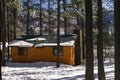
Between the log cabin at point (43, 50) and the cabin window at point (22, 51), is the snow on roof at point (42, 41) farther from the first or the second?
the cabin window at point (22, 51)

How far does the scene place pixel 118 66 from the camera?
37.7ft

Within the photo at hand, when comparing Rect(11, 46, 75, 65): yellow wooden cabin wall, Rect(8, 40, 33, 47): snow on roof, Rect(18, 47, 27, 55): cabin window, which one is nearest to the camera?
Rect(11, 46, 75, 65): yellow wooden cabin wall

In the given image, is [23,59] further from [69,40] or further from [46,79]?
[46,79]

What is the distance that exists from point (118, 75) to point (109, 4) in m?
14.2

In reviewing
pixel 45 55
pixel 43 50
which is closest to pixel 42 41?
A: pixel 43 50

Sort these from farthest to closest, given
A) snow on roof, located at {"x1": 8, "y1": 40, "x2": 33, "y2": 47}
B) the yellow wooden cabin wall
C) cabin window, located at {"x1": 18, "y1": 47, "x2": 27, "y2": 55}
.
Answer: cabin window, located at {"x1": 18, "y1": 47, "x2": 27, "y2": 55} < snow on roof, located at {"x1": 8, "y1": 40, "x2": 33, "y2": 47} < the yellow wooden cabin wall

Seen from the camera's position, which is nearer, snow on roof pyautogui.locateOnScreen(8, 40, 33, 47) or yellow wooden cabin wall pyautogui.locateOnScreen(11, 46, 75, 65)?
yellow wooden cabin wall pyautogui.locateOnScreen(11, 46, 75, 65)

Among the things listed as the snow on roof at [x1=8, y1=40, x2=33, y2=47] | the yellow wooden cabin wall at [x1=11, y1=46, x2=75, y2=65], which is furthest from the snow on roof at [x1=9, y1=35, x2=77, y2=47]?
the yellow wooden cabin wall at [x1=11, y1=46, x2=75, y2=65]

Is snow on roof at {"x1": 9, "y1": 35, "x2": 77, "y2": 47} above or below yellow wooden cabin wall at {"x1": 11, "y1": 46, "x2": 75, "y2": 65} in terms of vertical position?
above

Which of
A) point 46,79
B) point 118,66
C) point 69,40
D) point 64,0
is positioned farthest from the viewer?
point 64,0

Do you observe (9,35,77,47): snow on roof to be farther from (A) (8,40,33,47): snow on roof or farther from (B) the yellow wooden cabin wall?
(B) the yellow wooden cabin wall

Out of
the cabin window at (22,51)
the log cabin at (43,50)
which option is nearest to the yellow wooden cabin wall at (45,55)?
the log cabin at (43,50)

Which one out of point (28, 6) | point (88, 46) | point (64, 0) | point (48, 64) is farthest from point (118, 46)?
point (28, 6)

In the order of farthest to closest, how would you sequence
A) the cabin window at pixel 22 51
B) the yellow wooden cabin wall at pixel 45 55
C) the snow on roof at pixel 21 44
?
the cabin window at pixel 22 51 < the snow on roof at pixel 21 44 < the yellow wooden cabin wall at pixel 45 55
